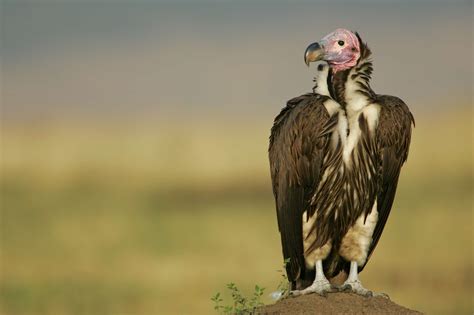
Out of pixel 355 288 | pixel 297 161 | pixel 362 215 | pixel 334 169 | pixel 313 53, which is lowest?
pixel 355 288

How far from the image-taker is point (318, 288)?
12102 mm

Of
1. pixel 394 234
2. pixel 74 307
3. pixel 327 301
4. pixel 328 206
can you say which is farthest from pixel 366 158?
pixel 394 234

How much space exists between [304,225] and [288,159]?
0.58 metres

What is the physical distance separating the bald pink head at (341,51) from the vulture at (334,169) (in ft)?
0.06

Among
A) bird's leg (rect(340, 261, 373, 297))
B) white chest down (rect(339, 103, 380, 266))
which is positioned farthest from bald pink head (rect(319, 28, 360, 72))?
bird's leg (rect(340, 261, 373, 297))

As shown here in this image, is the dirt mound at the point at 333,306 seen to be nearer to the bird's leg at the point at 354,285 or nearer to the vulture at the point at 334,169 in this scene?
the bird's leg at the point at 354,285

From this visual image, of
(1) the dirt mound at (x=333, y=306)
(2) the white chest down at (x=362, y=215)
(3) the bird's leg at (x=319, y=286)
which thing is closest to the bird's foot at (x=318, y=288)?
(3) the bird's leg at (x=319, y=286)

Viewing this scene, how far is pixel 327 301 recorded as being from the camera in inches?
458

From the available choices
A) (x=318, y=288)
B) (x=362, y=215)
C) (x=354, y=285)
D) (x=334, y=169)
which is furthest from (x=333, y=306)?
(x=334, y=169)

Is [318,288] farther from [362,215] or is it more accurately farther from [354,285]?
[362,215]

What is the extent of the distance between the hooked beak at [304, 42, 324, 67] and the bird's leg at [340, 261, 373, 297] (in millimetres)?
1754

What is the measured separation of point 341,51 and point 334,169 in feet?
3.58

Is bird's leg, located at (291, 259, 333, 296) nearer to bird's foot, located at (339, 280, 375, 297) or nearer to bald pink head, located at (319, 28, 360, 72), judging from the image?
bird's foot, located at (339, 280, 375, 297)

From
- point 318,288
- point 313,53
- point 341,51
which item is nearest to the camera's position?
point 318,288
